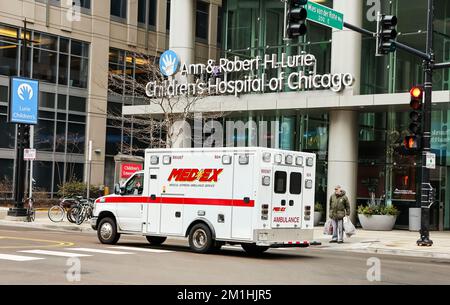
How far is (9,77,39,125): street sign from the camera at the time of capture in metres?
31.2

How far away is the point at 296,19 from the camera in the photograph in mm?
16984

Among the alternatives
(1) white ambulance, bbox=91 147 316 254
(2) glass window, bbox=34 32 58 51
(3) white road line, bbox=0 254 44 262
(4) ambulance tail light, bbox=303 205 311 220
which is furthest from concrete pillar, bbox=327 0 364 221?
(2) glass window, bbox=34 32 58 51

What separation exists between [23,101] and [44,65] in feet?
52.7

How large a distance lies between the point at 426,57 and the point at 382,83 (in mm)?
10293

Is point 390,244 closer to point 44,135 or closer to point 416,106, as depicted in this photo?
point 416,106

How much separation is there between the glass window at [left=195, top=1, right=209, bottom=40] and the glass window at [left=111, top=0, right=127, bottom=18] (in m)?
5.40

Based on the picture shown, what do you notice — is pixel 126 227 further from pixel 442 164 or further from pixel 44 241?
pixel 442 164

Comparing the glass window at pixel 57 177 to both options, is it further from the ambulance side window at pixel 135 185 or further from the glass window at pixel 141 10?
the ambulance side window at pixel 135 185

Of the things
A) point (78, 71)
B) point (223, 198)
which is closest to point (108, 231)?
point (223, 198)

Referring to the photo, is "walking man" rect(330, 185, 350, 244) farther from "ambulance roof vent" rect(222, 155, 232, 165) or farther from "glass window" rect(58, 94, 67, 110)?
"glass window" rect(58, 94, 67, 110)

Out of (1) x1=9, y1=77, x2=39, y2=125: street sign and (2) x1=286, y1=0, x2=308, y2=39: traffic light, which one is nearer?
(2) x1=286, y1=0, x2=308, y2=39: traffic light

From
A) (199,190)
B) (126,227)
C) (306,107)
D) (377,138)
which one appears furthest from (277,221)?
(377,138)

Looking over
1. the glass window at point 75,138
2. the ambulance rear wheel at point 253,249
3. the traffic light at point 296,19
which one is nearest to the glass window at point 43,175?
the glass window at point 75,138

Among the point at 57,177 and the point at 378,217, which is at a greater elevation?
the point at 57,177
